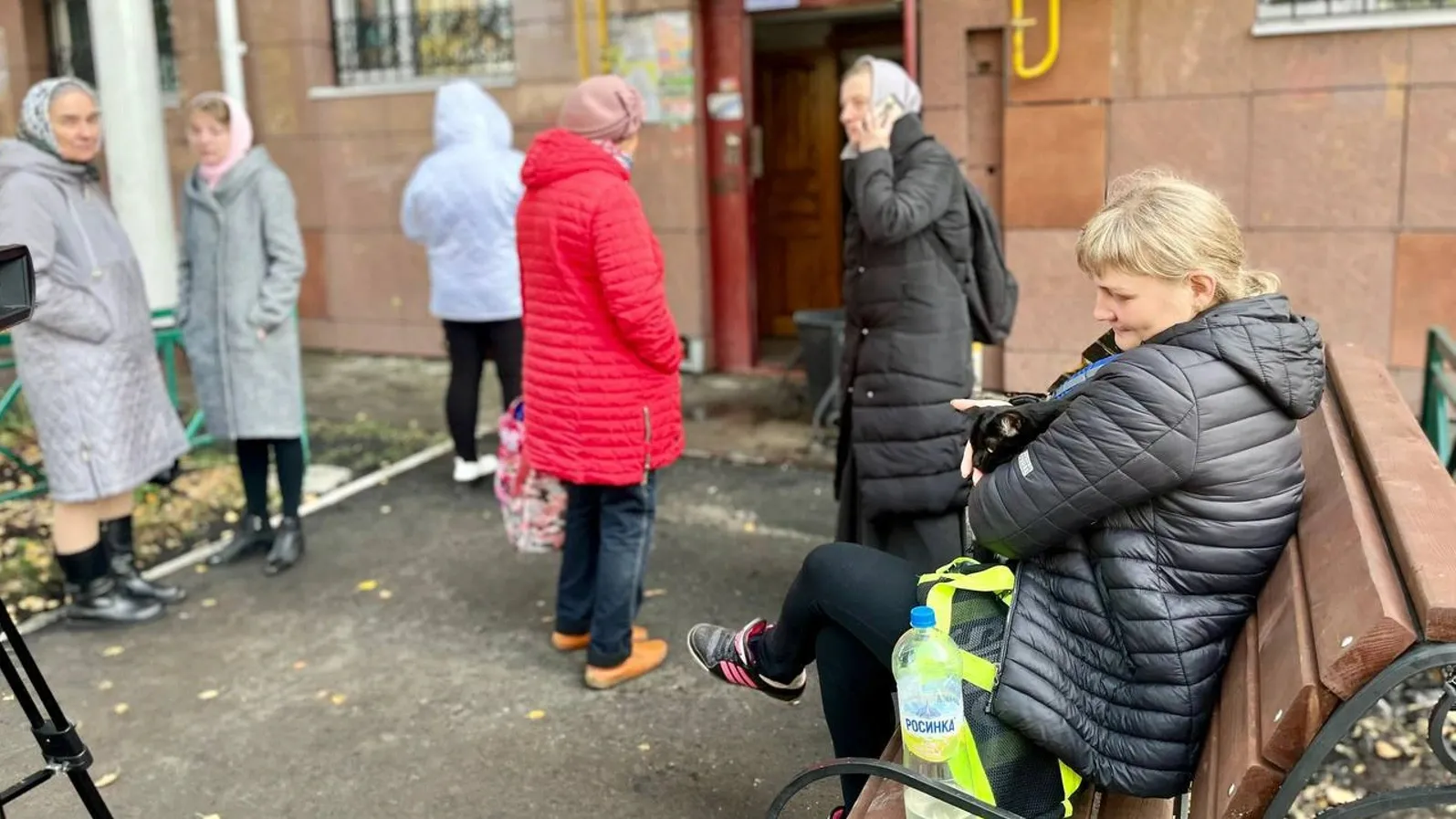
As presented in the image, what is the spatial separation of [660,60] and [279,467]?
13.5ft

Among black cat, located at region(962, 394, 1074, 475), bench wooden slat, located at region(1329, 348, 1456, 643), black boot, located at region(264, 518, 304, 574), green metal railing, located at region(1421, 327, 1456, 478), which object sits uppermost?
black cat, located at region(962, 394, 1074, 475)

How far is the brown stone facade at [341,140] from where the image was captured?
8.98 m

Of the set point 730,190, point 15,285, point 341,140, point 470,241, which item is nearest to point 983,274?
point 15,285

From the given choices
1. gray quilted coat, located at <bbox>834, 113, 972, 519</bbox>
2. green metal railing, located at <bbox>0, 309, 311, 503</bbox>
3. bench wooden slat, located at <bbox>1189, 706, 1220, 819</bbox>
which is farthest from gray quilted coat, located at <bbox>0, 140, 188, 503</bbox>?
bench wooden slat, located at <bbox>1189, 706, 1220, 819</bbox>

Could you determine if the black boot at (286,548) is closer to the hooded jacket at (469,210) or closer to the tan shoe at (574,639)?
the hooded jacket at (469,210)

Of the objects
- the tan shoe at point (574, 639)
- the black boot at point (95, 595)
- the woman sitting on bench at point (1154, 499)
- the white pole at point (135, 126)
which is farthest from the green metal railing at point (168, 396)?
the woman sitting on bench at point (1154, 499)

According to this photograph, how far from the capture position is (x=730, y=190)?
331 inches

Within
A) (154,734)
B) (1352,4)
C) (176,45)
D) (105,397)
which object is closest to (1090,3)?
(1352,4)

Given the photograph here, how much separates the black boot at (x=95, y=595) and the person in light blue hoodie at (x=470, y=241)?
1.75 meters

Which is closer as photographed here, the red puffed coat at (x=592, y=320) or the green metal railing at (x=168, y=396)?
the red puffed coat at (x=592, y=320)

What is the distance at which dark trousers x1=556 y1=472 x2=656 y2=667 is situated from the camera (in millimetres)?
3891

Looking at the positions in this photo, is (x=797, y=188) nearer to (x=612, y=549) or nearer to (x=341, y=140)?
(x=341, y=140)

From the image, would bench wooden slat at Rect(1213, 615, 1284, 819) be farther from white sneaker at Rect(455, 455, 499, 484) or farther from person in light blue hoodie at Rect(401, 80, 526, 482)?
white sneaker at Rect(455, 455, 499, 484)

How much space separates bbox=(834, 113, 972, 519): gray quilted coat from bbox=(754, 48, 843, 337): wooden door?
223 inches
